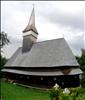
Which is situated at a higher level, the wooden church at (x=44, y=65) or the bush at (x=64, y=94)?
the bush at (x=64, y=94)

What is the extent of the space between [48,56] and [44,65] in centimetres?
208

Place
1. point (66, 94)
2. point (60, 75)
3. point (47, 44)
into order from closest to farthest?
point (66, 94) → point (60, 75) → point (47, 44)

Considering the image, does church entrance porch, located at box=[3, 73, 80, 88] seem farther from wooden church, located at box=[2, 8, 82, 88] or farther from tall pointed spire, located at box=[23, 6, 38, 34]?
tall pointed spire, located at box=[23, 6, 38, 34]

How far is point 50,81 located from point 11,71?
10291mm

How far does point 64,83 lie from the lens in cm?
3028

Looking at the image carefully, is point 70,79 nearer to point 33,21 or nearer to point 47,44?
point 47,44

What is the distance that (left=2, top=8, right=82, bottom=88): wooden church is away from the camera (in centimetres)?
3050

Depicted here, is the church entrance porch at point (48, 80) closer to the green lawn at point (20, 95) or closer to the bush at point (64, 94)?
the green lawn at point (20, 95)

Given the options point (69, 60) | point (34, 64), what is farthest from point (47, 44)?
point (69, 60)

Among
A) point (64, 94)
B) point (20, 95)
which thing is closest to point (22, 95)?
point (20, 95)

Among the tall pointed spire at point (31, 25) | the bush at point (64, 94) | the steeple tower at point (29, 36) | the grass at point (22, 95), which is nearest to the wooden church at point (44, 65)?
the steeple tower at point (29, 36)

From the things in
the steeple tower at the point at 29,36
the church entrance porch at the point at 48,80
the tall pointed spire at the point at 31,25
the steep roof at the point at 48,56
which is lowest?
the church entrance porch at the point at 48,80

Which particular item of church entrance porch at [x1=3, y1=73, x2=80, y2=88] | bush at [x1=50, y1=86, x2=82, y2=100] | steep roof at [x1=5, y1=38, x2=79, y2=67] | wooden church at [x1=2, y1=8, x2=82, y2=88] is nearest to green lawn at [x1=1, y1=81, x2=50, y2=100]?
church entrance porch at [x1=3, y1=73, x2=80, y2=88]

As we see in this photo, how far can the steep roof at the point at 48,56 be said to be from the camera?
103 feet
